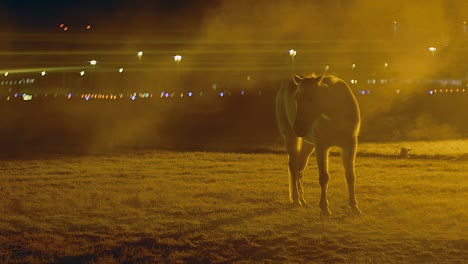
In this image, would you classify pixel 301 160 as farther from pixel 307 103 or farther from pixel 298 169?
pixel 307 103

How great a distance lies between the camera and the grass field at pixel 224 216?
771cm

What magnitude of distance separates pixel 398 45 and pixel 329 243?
2449 inches

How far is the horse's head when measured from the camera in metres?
9.59

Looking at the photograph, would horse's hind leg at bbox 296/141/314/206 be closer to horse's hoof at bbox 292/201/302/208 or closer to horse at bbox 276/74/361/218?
horse's hoof at bbox 292/201/302/208

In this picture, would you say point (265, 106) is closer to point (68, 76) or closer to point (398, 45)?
point (398, 45)

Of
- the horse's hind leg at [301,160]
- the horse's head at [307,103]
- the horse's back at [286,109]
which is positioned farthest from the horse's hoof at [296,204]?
the horse's head at [307,103]

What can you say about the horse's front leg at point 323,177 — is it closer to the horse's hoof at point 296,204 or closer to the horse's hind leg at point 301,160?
the horse's hoof at point 296,204

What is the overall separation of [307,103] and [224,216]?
2137 millimetres

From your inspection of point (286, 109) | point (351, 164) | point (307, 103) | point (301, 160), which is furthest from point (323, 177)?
point (286, 109)

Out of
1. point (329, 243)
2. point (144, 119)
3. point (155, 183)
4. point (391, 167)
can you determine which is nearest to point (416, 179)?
point (391, 167)

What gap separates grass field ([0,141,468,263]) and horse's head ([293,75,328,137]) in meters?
1.39

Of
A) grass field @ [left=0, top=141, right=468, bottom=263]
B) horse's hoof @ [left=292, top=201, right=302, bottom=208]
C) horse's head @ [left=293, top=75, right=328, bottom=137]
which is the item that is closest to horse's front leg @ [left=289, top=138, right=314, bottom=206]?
horse's hoof @ [left=292, top=201, right=302, bottom=208]

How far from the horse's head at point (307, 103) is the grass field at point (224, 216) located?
1.39m

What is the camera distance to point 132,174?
1577 cm
